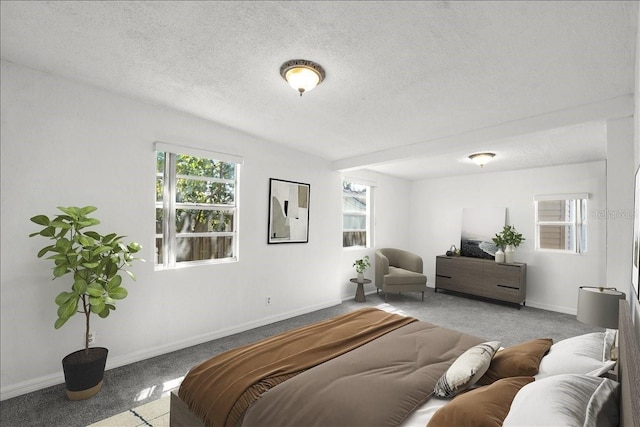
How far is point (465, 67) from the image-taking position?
2281 mm

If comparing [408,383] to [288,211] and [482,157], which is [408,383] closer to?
[288,211]

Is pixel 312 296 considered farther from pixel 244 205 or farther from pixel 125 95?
pixel 125 95

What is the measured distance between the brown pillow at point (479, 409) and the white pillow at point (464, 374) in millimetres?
146

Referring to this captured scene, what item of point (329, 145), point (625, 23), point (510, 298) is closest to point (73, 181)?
point (329, 145)

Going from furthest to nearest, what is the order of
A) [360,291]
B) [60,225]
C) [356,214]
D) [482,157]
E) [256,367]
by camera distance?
[356,214], [360,291], [482,157], [60,225], [256,367]

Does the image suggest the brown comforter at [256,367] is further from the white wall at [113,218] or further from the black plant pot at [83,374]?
the white wall at [113,218]

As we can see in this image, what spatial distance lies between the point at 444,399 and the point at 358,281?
12.9ft

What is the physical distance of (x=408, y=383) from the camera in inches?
60.8

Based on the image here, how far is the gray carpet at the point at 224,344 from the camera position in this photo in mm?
2244

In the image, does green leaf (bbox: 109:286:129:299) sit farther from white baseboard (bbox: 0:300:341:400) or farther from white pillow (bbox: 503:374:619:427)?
white pillow (bbox: 503:374:619:427)

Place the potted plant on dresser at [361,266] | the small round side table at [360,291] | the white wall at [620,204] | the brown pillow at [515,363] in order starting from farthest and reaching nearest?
the potted plant on dresser at [361,266], the small round side table at [360,291], the white wall at [620,204], the brown pillow at [515,363]

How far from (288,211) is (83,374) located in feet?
9.27

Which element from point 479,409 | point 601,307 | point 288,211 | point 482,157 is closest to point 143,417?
point 479,409

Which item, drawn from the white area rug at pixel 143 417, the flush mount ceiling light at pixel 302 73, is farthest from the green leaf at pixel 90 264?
the flush mount ceiling light at pixel 302 73
